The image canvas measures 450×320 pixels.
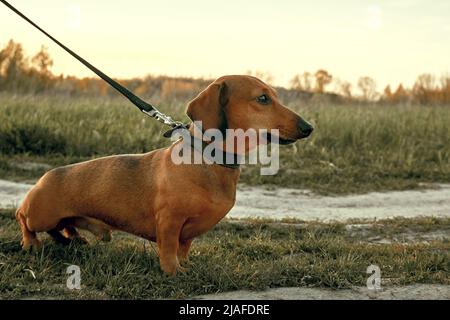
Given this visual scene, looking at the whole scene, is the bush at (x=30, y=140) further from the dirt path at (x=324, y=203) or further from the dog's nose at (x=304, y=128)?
the dog's nose at (x=304, y=128)

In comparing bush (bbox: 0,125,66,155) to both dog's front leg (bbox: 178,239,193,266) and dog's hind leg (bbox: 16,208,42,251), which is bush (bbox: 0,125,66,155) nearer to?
dog's hind leg (bbox: 16,208,42,251)

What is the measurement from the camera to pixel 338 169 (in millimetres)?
9836

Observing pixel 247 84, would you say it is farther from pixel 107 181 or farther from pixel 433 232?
pixel 433 232

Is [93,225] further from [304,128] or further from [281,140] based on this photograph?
[304,128]

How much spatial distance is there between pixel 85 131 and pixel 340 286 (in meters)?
7.80

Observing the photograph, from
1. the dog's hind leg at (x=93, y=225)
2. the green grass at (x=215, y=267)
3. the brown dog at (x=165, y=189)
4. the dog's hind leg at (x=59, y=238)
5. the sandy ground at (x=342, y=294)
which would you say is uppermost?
the brown dog at (x=165, y=189)

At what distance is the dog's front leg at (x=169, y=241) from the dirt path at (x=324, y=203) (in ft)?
11.1

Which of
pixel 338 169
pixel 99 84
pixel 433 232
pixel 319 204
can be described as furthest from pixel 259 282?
pixel 99 84

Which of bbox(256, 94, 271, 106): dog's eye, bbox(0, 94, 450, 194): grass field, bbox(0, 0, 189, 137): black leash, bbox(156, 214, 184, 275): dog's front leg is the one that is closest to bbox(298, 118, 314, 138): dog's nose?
bbox(256, 94, 271, 106): dog's eye

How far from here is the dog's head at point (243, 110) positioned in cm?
348

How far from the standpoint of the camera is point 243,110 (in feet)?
11.6

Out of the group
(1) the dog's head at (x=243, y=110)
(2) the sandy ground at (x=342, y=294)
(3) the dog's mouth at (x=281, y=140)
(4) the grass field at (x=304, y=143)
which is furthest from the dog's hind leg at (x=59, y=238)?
(4) the grass field at (x=304, y=143)

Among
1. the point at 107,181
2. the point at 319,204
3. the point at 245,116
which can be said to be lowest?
the point at 319,204

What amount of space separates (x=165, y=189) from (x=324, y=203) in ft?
15.9
